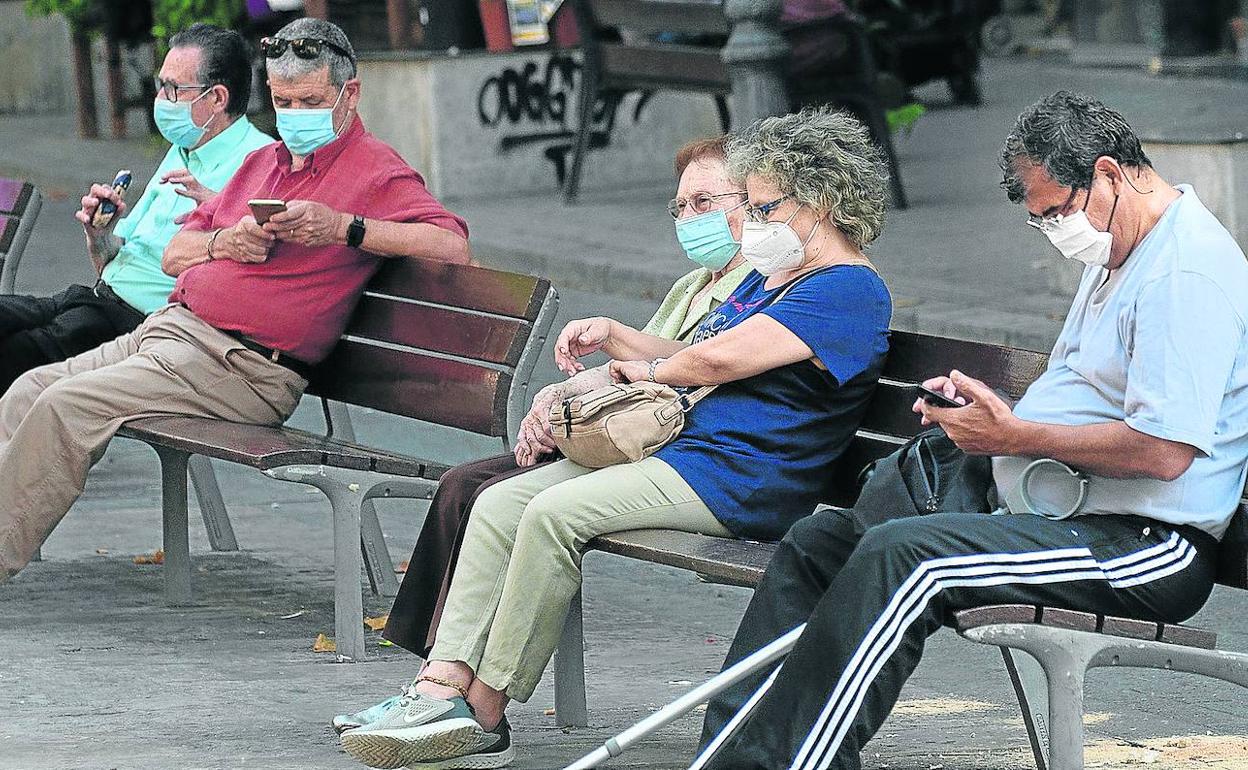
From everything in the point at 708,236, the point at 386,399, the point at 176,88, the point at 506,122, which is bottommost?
the point at 506,122

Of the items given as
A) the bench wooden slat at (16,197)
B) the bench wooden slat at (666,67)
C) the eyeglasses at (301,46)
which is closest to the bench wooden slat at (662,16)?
the bench wooden slat at (666,67)

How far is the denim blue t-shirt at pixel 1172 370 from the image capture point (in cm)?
340

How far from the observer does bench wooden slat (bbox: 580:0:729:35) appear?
10977 millimetres

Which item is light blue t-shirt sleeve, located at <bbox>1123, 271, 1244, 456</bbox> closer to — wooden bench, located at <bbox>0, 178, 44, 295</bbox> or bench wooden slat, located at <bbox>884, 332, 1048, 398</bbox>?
bench wooden slat, located at <bbox>884, 332, 1048, 398</bbox>

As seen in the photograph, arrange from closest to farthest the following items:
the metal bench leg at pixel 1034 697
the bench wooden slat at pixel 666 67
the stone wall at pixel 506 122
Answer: the metal bench leg at pixel 1034 697 → the bench wooden slat at pixel 666 67 → the stone wall at pixel 506 122

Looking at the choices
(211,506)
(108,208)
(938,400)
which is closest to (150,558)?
(211,506)

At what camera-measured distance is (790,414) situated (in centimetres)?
407

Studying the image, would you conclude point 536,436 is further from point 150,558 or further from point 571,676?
point 150,558

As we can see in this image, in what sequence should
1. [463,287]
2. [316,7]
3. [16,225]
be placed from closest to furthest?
1. [463,287]
2. [16,225]
3. [316,7]

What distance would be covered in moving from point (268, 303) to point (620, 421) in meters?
1.56

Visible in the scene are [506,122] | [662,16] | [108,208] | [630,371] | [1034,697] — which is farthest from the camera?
[506,122]

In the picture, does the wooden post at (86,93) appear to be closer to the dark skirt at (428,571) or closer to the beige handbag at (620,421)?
the dark skirt at (428,571)

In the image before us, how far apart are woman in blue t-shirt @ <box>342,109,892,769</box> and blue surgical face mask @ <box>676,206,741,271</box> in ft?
0.90

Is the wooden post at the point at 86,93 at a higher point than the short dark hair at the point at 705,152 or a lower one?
lower
